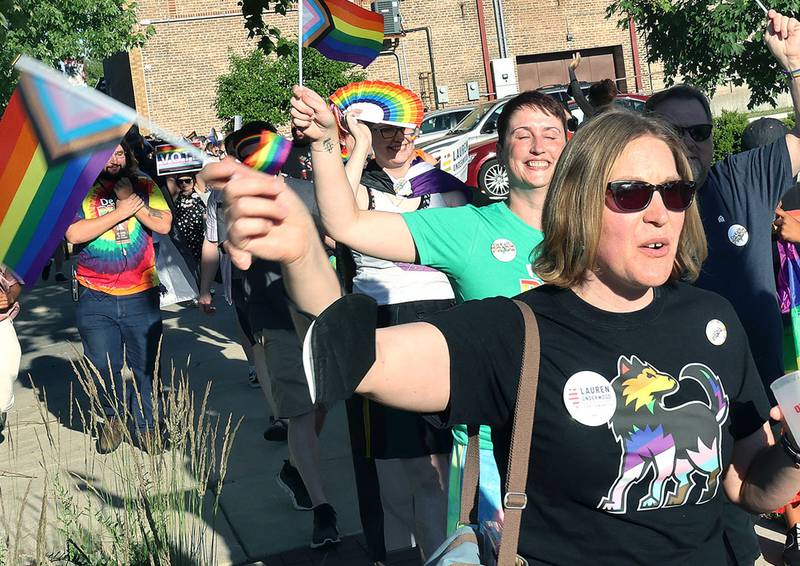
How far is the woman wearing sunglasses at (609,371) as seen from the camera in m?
2.01

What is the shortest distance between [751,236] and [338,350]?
2407 mm

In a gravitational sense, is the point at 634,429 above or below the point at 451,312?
below

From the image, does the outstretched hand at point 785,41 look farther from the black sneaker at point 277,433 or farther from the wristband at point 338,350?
the black sneaker at point 277,433

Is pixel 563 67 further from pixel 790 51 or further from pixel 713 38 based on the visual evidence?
pixel 790 51

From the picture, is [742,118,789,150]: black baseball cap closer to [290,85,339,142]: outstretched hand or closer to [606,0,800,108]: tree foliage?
[290,85,339,142]: outstretched hand

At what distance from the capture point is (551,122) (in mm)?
3555

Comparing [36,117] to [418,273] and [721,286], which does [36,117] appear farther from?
[721,286]

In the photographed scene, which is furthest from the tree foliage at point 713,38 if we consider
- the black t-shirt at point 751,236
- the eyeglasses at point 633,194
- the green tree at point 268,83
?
the green tree at point 268,83

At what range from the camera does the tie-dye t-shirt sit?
6215 millimetres

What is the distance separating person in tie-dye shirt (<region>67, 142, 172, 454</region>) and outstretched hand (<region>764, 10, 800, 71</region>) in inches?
149

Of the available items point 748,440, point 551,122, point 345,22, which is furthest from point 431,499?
point 345,22

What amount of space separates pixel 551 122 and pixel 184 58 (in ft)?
95.2

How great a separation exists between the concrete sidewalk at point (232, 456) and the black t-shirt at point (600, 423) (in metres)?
1.58

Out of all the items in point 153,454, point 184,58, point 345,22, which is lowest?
point 153,454
